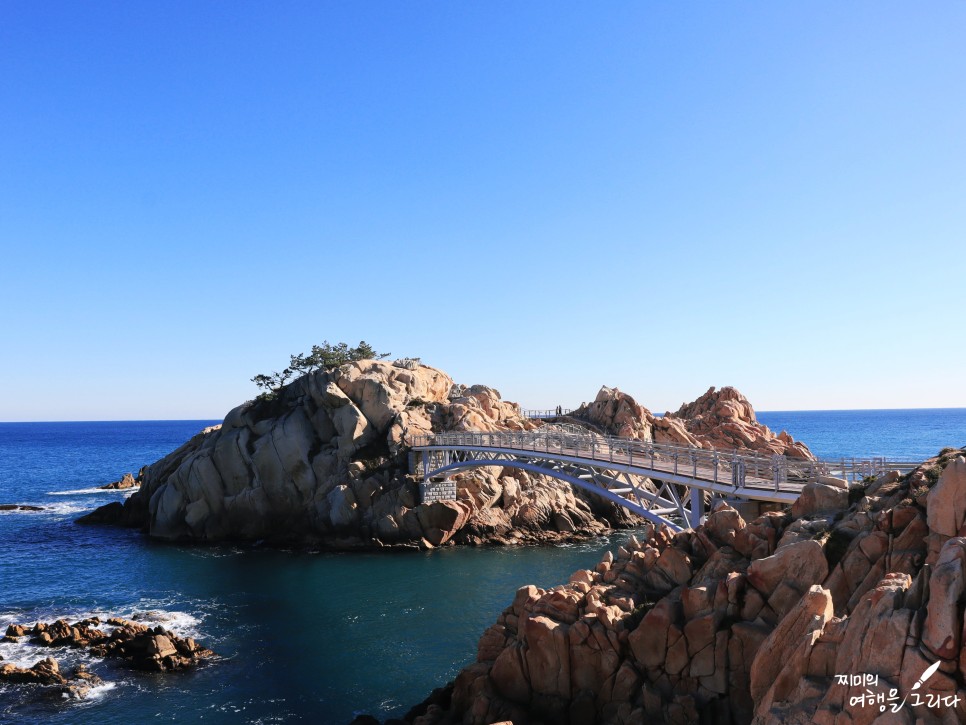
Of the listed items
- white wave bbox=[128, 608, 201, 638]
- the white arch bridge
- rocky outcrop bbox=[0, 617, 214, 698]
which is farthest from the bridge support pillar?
white wave bbox=[128, 608, 201, 638]

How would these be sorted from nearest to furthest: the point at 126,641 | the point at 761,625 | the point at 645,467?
the point at 761,625
the point at 126,641
the point at 645,467

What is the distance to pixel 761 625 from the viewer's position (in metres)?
15.8

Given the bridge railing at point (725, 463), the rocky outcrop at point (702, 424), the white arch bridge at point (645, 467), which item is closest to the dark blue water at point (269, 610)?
the white arch bridge at point (645, 467)

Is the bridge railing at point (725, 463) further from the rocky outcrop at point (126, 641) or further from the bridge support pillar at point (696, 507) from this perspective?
the rocky outcrop at point (126, 641)

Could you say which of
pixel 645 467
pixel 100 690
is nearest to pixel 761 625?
pixel 645 467

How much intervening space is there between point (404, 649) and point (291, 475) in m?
27.1

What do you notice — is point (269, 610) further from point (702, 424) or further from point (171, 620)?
point (702, 424)

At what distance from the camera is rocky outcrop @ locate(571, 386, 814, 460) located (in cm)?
6097

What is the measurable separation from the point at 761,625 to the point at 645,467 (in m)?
13.3

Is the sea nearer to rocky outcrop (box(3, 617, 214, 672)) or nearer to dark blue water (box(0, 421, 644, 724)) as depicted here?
dark blue water (box(0, 421, 644, 724))

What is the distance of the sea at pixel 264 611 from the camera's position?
22766mm

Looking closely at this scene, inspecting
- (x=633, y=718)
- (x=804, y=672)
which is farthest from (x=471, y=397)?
(x=804, y=672)

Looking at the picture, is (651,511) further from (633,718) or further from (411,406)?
(411,406)

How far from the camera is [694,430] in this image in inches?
2744
